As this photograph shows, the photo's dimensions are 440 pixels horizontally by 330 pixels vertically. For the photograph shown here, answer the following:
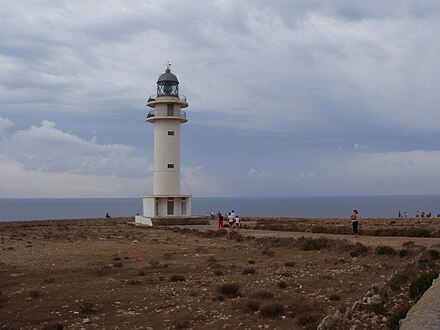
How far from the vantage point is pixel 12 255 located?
23125mm

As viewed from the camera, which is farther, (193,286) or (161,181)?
(161,181)

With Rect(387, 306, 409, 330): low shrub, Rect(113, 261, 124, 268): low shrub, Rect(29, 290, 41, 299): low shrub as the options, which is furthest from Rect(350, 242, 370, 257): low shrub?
Rect(29, 290, 41, 299): low shrub

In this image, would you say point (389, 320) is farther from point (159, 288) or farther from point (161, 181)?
point (161, 181)

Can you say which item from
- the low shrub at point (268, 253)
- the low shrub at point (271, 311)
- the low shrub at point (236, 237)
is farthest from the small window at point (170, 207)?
the low shrub at point (271, 311)

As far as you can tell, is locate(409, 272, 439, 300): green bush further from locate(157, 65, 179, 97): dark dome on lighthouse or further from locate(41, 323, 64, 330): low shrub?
locate(157, 65, 179, 97): dark dome on lighthouse

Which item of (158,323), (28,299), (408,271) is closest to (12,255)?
(28,299)

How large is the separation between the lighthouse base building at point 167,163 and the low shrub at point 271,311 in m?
34.5

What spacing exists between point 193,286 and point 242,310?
10.8 ft

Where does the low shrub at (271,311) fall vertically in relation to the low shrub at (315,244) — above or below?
below

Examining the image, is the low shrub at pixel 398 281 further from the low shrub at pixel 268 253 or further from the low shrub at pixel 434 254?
the low shrub at pixel 268 253

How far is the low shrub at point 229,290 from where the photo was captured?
1432cm

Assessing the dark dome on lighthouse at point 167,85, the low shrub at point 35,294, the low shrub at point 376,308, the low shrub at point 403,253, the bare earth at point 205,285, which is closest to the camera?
the low shrub at point 376,308

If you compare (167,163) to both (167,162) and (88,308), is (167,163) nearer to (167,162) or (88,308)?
(167,162)

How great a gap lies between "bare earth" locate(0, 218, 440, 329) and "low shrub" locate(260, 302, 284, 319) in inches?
1.0
